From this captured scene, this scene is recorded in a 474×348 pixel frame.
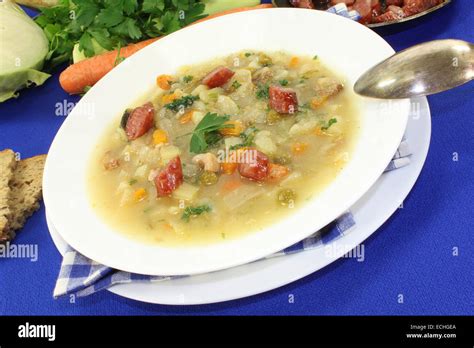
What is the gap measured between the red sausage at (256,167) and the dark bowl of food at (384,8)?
4.57 feet

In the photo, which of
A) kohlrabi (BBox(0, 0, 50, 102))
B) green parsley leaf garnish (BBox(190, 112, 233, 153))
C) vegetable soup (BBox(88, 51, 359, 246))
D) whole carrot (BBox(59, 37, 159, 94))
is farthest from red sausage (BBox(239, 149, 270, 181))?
kohlrabi (BBox(0, 0, 50, 102))

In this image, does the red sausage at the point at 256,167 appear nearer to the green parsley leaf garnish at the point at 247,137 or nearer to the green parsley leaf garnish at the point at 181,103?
the green parsley leaf garnish at the point at 247,137

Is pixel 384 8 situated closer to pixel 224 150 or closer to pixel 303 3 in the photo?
pixel 303 3

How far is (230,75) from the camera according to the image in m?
3.30

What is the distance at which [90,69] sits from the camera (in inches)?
158

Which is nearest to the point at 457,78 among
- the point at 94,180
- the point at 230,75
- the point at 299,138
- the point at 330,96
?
the point at 330,96

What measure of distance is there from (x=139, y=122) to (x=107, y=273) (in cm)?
102

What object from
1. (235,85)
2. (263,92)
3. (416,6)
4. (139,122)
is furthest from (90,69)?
(416,6)

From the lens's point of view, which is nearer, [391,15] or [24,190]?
[24,190]

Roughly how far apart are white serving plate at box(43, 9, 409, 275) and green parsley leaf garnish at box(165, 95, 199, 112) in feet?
1.09

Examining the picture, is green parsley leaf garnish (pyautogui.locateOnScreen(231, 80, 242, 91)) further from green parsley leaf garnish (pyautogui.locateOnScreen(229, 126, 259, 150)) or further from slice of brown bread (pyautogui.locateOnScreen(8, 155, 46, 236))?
slice of brown bread (pyautogui.locateOnScreen(8, 155, 46, 236))

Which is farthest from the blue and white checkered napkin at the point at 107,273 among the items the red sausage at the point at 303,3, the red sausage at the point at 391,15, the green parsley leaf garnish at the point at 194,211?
the red sausage at the point at 303,3

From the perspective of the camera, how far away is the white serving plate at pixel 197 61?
2219 mm

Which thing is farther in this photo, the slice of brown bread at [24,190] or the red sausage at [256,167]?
the slice of brown bread at [24,190]
